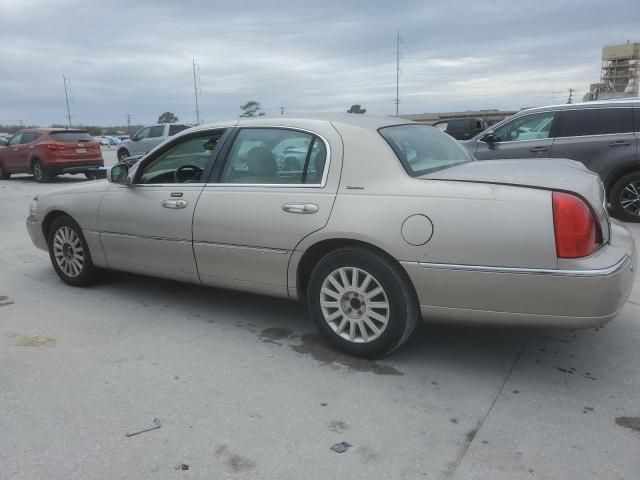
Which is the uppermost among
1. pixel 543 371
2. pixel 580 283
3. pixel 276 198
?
pixel 276 198

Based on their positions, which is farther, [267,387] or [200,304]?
[200,304]

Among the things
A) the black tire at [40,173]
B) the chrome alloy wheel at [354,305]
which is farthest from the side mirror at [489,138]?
the black tire at [40,173]

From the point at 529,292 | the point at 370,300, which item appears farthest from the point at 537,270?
the point at 370,300

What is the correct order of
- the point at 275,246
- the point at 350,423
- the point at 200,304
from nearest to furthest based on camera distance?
the point at 350,423 < the point at 275,246 < the point at 200,304

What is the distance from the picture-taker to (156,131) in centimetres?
2159

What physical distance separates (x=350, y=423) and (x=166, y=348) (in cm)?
159

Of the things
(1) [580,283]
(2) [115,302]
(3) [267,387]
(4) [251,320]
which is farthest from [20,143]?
(1) [580,283]

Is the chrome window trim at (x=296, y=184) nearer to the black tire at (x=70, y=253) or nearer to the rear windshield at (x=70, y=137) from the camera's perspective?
the black tire at (x=70, y=253)

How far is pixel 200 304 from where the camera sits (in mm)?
4785

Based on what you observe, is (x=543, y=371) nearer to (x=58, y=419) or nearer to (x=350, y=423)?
(x=350, y=423)

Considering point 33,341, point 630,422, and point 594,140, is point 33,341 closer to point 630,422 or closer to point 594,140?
point 630,422

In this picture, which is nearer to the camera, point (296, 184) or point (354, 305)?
point (354, 305)

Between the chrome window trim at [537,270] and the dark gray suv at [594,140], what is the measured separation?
5422mm

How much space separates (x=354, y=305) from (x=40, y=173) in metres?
15.1
